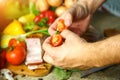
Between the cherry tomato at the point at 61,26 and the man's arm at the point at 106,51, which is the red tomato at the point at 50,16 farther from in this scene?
the man's arm at the point at 106,51

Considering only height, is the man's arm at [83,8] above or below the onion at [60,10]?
above

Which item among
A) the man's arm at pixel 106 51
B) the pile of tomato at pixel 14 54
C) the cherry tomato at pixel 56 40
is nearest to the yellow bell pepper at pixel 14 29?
the pile of tomato at pixel 14 54

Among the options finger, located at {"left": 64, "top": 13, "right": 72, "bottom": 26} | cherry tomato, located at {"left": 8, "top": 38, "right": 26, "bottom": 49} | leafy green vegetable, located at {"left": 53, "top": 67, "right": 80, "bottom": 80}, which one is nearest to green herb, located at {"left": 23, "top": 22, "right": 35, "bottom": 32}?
cherry tomato, located at {"left": 8, "top": 38, "right": 26, "bottom": 49}

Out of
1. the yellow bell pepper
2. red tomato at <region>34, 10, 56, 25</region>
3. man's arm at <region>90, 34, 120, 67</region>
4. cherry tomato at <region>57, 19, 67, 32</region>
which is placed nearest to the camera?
man's arm at <region>90, 34, 120, 67</region>

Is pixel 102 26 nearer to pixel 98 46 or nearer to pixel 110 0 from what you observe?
pixel 110 0

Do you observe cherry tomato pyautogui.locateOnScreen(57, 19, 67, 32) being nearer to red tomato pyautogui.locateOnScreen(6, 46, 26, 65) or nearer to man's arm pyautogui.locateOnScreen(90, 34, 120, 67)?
man's arm pyautogui.locateOnScreen(90, 34, 120, 67)

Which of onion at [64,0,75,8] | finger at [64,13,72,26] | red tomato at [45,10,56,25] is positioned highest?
finger at [64,13,72,26]
